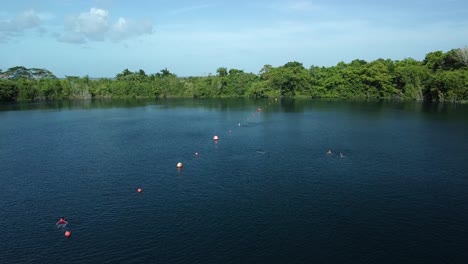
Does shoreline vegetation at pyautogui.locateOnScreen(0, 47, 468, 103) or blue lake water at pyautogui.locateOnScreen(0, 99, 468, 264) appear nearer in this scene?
blue lake water at pyautogui.locateOnScreen(0, 99, 468, 264)

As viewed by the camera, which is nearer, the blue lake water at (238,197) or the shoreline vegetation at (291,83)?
the blue lake water at (238,197)

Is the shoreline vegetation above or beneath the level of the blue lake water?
above

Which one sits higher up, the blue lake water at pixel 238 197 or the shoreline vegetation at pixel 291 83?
the shoreline vegetation at pixel 291 83

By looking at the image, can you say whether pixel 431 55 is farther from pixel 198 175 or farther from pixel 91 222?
pixel 91 222

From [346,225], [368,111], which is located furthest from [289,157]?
[368,111]

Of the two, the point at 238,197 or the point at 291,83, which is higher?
the point at 291,83
